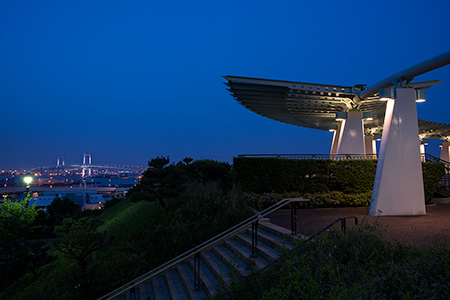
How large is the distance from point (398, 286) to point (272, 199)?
8.99 m

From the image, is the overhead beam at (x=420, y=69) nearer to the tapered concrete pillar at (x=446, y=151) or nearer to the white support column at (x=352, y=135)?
the white support column at (x=352, y=135)

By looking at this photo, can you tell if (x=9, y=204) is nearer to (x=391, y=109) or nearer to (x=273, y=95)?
(x=273, y=95)

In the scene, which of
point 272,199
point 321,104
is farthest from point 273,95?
point 272,199

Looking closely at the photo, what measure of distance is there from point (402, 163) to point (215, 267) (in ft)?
27.8

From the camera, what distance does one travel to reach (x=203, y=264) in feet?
24.3

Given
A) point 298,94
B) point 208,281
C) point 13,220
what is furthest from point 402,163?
point 13,220

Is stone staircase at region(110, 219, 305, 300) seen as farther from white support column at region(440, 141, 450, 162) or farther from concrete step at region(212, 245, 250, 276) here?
white support column at region(440, 141, 450, 162)

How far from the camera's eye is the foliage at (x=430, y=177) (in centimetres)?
1347

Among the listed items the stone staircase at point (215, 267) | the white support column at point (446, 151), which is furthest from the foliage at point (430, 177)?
the white support column at point (446, 151)

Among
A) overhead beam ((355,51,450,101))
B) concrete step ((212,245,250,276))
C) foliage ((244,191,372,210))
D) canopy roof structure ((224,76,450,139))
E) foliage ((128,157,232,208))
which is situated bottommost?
concrete step ((212,245,250,276))

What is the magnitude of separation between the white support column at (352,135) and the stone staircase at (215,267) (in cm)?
1430

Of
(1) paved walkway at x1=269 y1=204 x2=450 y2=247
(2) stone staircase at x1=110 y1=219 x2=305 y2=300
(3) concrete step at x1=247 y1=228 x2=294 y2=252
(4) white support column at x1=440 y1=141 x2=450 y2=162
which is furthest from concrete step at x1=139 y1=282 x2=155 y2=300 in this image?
(4) white support column at x1=440 y1=141 x2=450 y2=162

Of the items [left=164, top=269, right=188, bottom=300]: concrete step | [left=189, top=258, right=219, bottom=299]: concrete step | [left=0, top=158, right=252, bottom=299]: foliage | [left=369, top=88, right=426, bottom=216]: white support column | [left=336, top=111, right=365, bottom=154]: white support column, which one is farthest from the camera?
[left=336, top=111, right=365, bottom=154]: white support column

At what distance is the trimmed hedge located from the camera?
43.2ft
